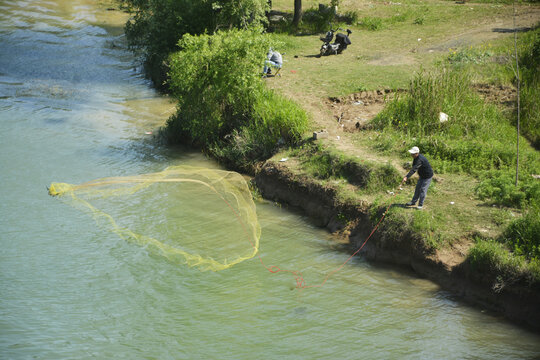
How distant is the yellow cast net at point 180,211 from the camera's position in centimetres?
1070

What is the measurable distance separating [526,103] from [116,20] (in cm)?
3044

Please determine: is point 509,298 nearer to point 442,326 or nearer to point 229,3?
point 442,326

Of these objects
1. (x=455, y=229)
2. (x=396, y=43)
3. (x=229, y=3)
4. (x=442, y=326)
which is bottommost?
(x=442, y=326)

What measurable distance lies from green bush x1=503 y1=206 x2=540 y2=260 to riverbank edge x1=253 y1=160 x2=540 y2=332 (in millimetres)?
689

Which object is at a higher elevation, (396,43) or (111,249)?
(396,43)

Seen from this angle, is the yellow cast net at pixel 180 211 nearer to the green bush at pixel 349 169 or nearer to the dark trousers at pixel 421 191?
the green bush at pixel 349 169

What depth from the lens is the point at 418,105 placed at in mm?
14094

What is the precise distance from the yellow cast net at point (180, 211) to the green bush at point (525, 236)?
5136 millimetres

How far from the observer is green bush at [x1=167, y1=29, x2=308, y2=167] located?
15031 millimetres

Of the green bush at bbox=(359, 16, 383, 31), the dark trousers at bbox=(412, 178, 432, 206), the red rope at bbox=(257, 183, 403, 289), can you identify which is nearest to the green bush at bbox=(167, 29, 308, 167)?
the red rope at bbox=(257, 183, 403, 289)

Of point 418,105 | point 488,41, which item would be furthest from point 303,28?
point 418,105

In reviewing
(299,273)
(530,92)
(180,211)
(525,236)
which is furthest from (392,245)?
(530,92)

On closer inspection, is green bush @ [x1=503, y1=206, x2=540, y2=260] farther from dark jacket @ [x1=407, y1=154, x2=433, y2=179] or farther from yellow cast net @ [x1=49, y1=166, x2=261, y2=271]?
yellow cast net @ [x1=49, y1=166, x2=261, y2=271]

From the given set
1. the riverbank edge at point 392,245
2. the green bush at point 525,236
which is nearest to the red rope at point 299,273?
the riverbank edge at point 392,245
